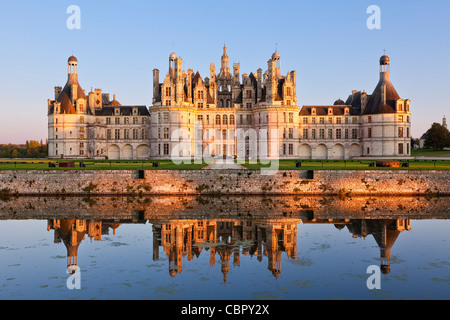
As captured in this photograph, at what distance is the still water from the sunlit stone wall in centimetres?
523

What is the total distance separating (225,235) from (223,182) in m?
16.6

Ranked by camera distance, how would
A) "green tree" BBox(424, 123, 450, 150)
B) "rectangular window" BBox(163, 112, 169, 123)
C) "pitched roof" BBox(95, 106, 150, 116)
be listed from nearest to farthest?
1. "rectangular window" BBox(163, 112, 169, 123)
2. "pitched roof" BBox(95, 106, 150, 116)
3. "green tree" BBox(424, 123, 450, 150)

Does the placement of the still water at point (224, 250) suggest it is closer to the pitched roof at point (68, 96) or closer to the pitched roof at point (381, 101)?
the pitched roof at point (381, 101)

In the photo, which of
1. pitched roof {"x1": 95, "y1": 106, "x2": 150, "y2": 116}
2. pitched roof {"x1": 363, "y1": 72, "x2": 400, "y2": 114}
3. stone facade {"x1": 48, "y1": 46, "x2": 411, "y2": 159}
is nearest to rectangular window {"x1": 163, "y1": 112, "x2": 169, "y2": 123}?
stone facade {"x1": 48, "y1": 46, "x2": 411, "y2": 159}

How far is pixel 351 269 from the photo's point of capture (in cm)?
1638

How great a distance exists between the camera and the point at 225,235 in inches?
894

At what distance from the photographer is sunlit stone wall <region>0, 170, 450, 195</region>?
3884 cm

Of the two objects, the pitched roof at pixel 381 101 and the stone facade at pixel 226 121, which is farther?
the pitched roof at pixel 381 101

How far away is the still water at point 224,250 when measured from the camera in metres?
14.2

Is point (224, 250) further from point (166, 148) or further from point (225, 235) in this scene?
point (166, 148)

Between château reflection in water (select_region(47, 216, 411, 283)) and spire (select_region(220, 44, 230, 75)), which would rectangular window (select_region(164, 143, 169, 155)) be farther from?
château reflection in water (select_region(47, 216, 411, 283))

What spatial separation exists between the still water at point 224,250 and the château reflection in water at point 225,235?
0.06 metres

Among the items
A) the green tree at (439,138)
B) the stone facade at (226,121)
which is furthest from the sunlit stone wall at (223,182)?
the green tree at (439,138)
